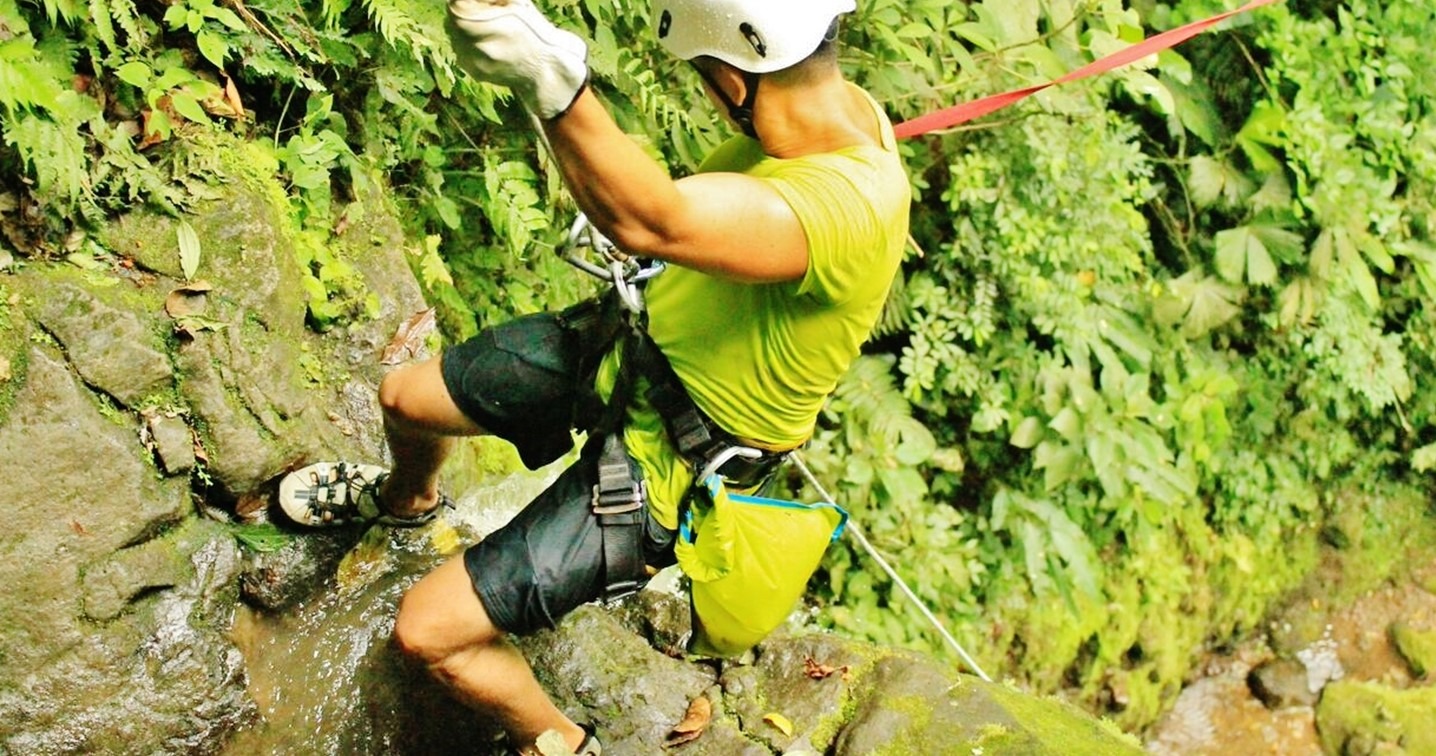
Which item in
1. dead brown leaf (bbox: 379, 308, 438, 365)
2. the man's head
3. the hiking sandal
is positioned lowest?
the hiking sandal

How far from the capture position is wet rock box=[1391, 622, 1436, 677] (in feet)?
26.7

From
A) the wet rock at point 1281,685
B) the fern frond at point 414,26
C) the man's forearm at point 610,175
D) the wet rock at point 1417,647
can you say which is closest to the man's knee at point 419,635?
the man's forearm at point 610,175

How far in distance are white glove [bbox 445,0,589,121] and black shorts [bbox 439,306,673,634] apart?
124 centimetres

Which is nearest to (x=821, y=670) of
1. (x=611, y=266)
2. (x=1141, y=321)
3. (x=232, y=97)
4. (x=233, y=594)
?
(x=611, y=266)

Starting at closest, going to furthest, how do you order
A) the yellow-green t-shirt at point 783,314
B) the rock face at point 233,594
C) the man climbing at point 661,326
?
1. the man climbing at point 661,326
2. the yellow-green t-shirt at point 783,314
3. the rock face at point 233,594

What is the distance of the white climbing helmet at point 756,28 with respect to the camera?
232 cm

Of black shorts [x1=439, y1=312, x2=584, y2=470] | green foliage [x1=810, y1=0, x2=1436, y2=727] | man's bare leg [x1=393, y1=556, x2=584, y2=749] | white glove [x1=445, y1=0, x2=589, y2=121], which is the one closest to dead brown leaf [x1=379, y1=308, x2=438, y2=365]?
black shorts [x1=439, y1=312, x2=584, y2=470]

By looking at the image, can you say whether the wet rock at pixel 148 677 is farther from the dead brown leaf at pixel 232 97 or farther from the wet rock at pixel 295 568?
the dead brown leaf at pixel 232 97

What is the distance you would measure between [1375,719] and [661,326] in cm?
689

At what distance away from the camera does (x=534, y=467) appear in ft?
11.1

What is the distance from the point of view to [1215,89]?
7258 mm

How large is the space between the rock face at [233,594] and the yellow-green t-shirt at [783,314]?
105cm

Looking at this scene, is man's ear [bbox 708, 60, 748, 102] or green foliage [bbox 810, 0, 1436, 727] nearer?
man's ear [bbox 708, 60, 748, 102]

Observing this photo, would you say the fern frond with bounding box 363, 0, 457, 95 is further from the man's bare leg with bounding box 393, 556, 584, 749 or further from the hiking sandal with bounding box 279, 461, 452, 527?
the man's bare leg with bounding box 393, 556, 584, 749
